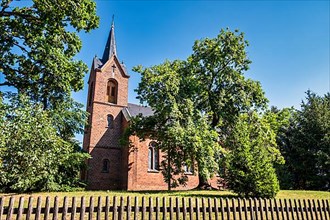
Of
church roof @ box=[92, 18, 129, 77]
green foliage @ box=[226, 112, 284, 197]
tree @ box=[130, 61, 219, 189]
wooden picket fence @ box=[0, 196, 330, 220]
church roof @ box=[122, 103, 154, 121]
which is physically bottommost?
wooden picket fence @ box=[0, 196, 330, 220]

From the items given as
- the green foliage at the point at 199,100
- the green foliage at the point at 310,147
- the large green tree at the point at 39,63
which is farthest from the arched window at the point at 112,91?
the green foliage at the point at 310,147

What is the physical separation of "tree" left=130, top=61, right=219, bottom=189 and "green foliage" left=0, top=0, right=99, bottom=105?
261 inches

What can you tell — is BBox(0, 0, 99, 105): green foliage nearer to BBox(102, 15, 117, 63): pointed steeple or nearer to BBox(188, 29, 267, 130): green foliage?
BBox(188, 29, 267, 130): green foliage

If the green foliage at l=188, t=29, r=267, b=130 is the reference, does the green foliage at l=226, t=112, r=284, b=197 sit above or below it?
below

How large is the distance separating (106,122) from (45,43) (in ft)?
56.7

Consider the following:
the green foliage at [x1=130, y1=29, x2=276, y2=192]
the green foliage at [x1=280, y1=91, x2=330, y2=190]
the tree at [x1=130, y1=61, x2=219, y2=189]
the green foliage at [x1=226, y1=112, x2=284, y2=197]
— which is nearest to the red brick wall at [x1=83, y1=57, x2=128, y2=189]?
the green foliage at [x1=130, y1=29, x2=276, y2=192]

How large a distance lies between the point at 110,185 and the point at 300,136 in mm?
26759

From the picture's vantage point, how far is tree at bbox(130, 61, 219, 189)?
64.2 ft

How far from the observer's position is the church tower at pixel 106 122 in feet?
95.9

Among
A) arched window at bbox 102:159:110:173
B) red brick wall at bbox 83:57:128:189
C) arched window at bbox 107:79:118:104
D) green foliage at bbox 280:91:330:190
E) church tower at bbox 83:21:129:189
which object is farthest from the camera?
green foliage at bbox 280:91:330:190

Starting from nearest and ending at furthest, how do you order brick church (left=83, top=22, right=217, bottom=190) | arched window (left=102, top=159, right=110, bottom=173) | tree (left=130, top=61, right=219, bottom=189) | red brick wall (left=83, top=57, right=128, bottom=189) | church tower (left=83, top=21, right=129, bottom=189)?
1. tree (left=130, top=61, right=219, bottom=189)
2. brick church (left=83, top=22, right=217, bottom=190)
3. red brick wall (left=83, top=57, right=128, bottom=189)
4. church tower (left=83, top=21, right=129, bottom=189)
5. arched window (left=102, top=159, right=110, bottom=173)

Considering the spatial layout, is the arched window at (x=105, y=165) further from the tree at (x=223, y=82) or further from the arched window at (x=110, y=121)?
the tree at (x=223, y=82)

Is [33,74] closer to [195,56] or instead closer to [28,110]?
[28,110]

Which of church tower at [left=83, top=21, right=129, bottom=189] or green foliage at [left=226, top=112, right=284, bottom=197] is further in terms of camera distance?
church tower at [left=83, top=21, right=129, bottom=189]
